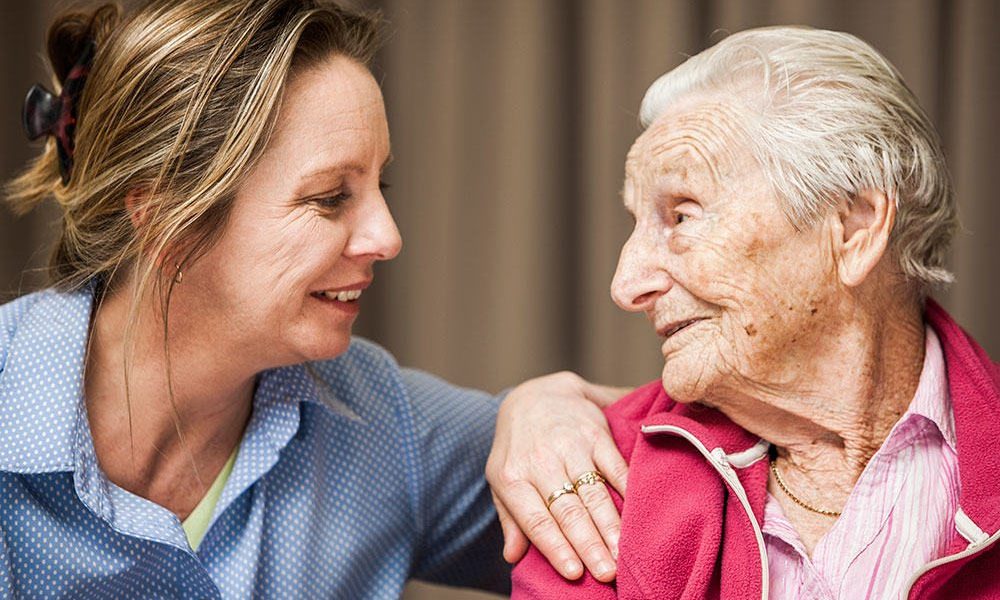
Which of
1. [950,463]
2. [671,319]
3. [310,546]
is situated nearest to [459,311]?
[310,546]

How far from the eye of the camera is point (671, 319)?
1.51 metres

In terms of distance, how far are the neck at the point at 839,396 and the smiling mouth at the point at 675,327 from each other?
0.11 m

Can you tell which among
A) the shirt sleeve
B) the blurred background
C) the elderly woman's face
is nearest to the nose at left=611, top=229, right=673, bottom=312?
the elderly woman's face

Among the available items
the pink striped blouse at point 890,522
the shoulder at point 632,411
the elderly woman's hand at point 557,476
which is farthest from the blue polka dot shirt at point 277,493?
the pink striped blouse at point 890,522

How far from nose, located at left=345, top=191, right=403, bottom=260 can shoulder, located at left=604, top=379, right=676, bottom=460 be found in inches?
17.1

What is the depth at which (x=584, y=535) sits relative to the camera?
4.81 ft

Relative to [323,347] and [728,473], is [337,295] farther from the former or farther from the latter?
[728,473]

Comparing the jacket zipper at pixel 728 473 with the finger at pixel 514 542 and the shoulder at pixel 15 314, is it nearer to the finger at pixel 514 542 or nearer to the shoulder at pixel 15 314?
the finger at pixel 514 542

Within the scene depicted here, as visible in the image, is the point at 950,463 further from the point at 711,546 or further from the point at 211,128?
the point at 211,128

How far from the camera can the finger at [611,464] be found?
1528 millimetres

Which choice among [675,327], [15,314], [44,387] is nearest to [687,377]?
[675,327]

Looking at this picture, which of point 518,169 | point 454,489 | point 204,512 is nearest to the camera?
point 204,512

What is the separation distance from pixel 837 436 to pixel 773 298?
0.23 m

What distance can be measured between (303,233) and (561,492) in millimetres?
541
